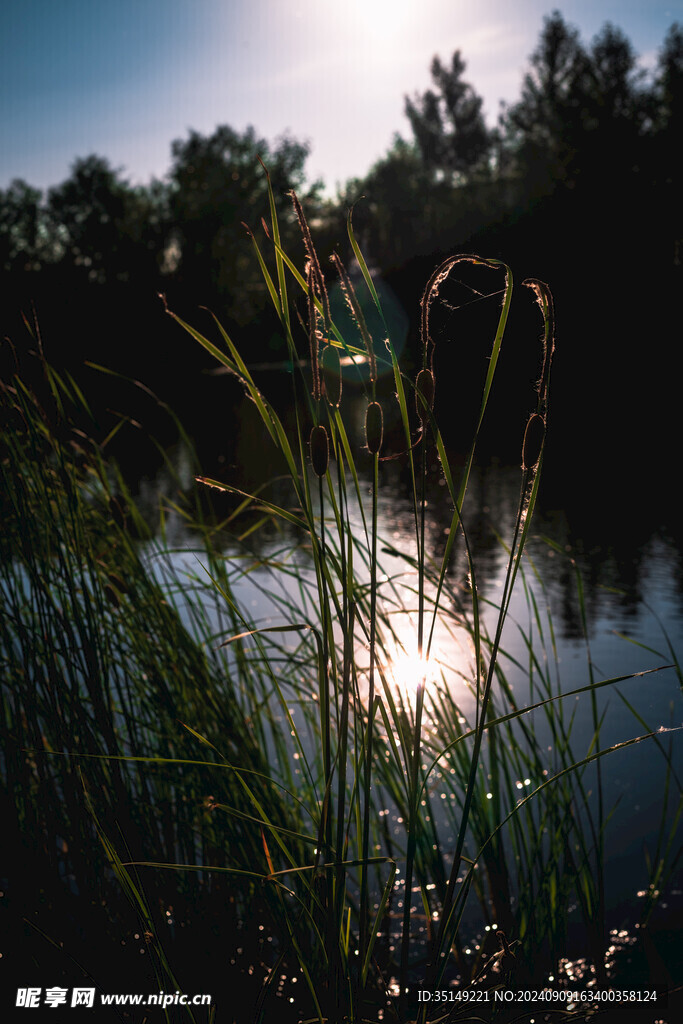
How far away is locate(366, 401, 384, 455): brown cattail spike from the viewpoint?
1.53 feet

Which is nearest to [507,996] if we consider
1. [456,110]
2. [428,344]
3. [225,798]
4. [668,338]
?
[225,798]

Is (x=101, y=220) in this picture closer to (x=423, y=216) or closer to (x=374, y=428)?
(x=423, y=216)

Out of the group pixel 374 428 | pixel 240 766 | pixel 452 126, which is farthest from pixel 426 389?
pixel 452 126

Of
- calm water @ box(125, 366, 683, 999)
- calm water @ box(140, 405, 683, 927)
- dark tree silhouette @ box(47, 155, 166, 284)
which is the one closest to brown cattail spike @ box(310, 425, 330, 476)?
calm water @ box(125, 366, 683, 999)

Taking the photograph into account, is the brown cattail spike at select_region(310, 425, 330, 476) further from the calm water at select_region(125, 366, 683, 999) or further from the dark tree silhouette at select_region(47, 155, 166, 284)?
the dark tree silhouette at select_region(47, 155, 166, 284)

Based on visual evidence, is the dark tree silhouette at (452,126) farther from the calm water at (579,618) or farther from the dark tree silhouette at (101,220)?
the calm water at (579,618)

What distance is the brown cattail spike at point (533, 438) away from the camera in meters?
0.49

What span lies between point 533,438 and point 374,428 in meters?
0.11

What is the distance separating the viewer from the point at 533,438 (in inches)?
19.3

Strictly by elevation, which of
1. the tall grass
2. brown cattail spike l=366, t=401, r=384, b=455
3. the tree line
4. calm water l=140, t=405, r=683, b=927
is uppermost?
the tree line

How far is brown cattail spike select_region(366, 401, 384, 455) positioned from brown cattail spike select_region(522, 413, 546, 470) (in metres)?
0.10

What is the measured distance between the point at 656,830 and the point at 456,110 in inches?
1477

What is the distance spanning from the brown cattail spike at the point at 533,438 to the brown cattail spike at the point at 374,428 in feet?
0.32

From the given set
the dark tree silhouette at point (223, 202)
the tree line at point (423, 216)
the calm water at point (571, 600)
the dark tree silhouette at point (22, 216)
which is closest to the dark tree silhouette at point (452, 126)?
the tree line at point (423, 216)
